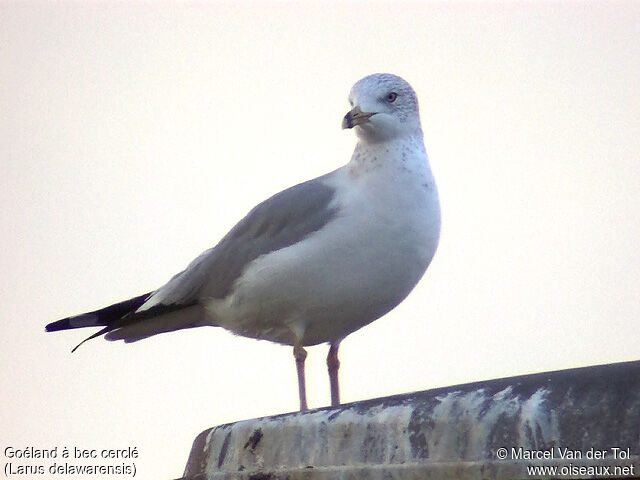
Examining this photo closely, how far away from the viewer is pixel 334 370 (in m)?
6.43

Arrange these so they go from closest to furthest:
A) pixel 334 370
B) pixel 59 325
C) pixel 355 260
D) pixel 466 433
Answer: pixel 466 433, pixel 355 260, pixel 334 370, pixel 59 325

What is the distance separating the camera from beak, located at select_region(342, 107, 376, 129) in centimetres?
596

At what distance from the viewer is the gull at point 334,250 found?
18.7 ft

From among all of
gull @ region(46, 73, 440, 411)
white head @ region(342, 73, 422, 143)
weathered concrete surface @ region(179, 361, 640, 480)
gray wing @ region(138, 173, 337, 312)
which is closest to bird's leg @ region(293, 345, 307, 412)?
gull @ region(46, 73, 440, 411)

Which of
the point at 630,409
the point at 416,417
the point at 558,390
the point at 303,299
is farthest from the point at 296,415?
the point at 303,299

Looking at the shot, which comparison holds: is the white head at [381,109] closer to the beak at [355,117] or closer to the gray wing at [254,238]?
the beak at [355,117]

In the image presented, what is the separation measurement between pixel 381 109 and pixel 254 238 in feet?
2.90

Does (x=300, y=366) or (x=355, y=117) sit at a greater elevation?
(x=355, y=117)

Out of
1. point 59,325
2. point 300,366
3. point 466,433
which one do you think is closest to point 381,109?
point 300,366

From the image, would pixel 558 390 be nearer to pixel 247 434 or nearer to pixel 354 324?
pixel 247 434

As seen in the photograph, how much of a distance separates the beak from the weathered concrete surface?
6.87ft

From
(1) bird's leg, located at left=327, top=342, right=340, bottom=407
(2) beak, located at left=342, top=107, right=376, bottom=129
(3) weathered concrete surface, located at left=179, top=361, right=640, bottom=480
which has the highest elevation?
(2) beak, located at left=342, top=107, right=376, bottom=129

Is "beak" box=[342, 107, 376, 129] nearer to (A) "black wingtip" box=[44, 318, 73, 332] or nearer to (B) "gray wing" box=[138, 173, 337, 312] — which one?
(B) "gray wing" box=[138, 173, 337, 312]

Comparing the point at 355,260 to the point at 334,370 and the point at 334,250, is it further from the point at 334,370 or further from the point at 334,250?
the point at 334,370
